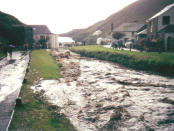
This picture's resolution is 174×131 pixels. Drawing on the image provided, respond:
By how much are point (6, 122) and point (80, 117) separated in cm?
364

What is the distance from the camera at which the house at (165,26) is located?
95.0 feet

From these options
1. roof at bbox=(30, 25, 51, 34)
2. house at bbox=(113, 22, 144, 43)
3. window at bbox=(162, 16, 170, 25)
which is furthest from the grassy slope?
roof at bbox=(30, 25, 51, 34)

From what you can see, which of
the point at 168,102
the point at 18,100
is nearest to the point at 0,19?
the point at 18,100

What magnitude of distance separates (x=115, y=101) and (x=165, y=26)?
92.1ft

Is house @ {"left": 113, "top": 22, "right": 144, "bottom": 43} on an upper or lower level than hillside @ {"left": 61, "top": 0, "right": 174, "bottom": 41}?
lower

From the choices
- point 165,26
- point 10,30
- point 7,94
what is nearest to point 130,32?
point 165,26

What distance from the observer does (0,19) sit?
48812 mm

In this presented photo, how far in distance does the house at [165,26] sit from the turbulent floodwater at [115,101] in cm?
1326

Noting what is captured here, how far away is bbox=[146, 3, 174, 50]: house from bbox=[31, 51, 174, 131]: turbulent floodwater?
43.5 feet

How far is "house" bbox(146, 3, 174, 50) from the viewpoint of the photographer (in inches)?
1140

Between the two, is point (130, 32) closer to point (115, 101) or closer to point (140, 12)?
point (115, 101)

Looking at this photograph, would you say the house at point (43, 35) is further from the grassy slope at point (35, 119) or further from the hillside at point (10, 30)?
the grassy slope at point (35, 119)

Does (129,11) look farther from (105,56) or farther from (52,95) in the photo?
(52,95)

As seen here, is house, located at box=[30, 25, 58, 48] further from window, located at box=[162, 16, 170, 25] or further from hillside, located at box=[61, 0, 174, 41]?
hillside, located at box=[61, 0, 174, 41]
